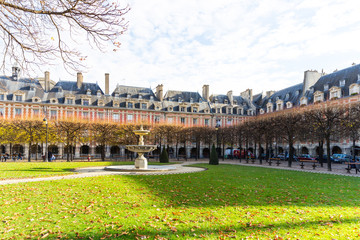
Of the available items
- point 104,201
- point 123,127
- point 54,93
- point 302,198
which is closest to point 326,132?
point 302,198

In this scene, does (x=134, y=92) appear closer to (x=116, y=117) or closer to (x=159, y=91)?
(x=159, y=91)

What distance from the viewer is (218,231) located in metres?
5.10

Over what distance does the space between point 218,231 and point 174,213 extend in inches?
57.6

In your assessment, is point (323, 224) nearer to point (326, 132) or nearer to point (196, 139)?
point (326, 132)

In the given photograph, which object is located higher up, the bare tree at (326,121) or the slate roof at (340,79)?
the slate roof at (340,79)

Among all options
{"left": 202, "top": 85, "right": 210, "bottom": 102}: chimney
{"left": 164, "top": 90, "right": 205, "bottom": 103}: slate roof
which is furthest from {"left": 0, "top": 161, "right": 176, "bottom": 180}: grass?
{"left": 202, "top": 85, "right": 210, "bottom": 102}: chimney

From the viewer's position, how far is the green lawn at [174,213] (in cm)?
498

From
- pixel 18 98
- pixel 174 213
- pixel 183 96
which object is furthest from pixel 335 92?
pixel 18 98

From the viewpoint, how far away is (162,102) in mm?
47969

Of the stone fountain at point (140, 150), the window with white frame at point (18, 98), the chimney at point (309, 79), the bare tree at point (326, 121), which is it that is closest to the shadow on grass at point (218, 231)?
the stone fountain at point (140, 150)

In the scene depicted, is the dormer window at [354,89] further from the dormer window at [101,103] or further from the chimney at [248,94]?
the dormer window at [101,103]

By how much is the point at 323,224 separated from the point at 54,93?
144ft

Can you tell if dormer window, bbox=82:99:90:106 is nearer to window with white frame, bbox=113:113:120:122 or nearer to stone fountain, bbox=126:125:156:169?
window with white frame, bbox=113:113:120:122

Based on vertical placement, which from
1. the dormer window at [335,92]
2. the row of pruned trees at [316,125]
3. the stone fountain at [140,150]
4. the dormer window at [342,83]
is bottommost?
the stone fountain at [140,150]
